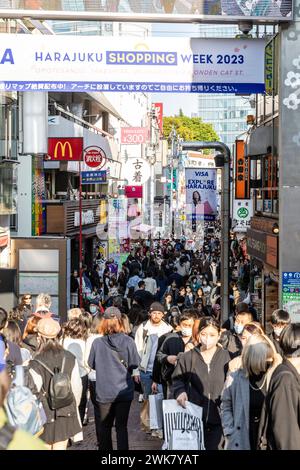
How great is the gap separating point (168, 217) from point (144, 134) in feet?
96.7

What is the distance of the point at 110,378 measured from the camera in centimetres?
777

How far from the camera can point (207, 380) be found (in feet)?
22.4

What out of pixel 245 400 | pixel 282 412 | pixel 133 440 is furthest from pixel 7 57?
pixel 282 412

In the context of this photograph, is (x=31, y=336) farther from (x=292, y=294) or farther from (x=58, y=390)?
(x=292, y=294)

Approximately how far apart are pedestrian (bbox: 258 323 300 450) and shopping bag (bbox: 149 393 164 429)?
3.81m

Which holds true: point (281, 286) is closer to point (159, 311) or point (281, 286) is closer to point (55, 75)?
point (159, 311)

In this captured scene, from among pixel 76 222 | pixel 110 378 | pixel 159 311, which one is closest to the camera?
pixel 110 378

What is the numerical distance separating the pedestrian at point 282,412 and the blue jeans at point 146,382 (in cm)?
440

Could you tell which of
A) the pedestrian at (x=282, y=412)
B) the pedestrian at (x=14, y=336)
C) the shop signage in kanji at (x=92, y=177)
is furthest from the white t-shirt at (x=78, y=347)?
the shop signage in kanji at (x=92, y=177)

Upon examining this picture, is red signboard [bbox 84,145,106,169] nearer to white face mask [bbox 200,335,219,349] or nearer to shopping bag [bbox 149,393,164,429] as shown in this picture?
shopping bag [bbox 149,393,164,429]

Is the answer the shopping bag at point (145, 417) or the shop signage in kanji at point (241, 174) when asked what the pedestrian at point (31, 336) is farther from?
the shop signage in kanji at point (241, 174)

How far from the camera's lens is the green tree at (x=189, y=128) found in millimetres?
99125

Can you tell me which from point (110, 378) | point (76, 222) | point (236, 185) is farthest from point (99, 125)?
point (110, 378)

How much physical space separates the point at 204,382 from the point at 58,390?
4.04ft
